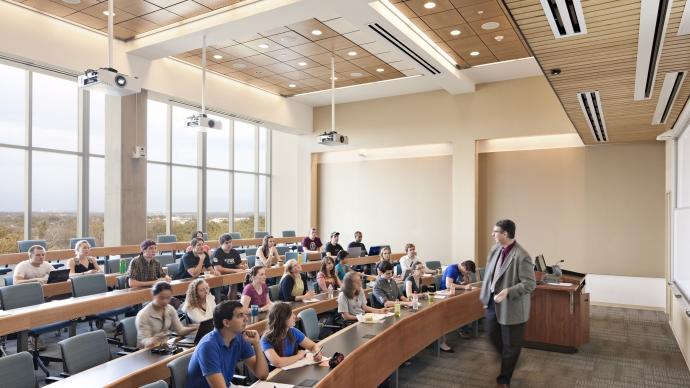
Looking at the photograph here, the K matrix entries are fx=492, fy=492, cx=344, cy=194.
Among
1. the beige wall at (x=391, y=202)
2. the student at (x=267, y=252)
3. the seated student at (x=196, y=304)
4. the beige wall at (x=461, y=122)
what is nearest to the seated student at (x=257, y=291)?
the seated student at (x=196, y=304)

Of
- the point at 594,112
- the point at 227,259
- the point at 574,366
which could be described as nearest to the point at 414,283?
the point at 574,366

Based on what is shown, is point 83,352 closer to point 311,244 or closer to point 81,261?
point 81,261

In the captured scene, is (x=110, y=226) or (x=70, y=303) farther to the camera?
(x=110, y=226)

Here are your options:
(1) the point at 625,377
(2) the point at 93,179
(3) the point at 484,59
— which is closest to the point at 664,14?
(1) the point at 625,377

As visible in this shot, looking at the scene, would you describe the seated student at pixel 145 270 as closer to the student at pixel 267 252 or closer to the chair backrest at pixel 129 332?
the chair backrest at pixel 129 332

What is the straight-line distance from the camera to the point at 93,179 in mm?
10586

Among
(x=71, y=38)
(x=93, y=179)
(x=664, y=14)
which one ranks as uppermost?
(x=71, y=38)

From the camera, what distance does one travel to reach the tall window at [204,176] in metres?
12.1

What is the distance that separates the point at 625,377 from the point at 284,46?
23.9 ft

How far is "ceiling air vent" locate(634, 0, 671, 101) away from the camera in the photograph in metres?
3.26

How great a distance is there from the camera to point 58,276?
5.98 meters

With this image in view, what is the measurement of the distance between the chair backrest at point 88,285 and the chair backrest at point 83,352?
7.36 feet

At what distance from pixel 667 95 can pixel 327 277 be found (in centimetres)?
468

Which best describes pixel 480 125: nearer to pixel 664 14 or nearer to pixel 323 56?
pixel 323 56
